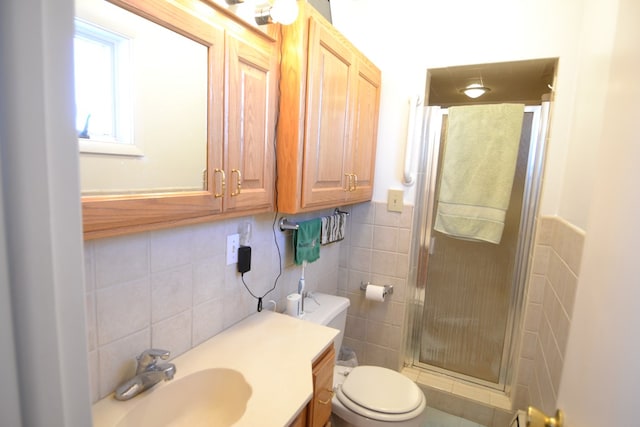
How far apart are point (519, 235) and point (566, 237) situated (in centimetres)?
60

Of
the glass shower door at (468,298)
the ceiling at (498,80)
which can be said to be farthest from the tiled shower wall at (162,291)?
the ceiling at (498,80)

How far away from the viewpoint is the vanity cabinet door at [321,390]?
1070 millimetres

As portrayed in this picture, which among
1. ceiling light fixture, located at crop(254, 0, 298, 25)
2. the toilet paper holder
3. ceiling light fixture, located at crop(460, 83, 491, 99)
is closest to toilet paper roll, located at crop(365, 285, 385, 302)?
the toilet paper holder

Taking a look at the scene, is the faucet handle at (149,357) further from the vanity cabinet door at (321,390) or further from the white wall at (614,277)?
the white wall at (614,277)

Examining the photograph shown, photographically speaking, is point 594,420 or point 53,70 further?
point 594,420

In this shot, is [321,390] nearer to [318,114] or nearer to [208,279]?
[208,279]

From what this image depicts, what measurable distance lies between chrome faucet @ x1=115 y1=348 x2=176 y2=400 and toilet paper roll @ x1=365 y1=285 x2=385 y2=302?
1.28 meters

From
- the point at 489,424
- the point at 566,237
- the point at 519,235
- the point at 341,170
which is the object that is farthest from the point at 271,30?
the point at 489,424

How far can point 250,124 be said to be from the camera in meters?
1.02

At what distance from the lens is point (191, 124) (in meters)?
0.89

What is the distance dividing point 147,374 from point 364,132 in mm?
1426

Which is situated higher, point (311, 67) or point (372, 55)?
point (372, 55)

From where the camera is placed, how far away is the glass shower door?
6.31 ft

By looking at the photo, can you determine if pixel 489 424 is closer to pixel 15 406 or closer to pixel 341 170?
pixel 341 170
